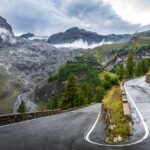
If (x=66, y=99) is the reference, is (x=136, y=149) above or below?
above

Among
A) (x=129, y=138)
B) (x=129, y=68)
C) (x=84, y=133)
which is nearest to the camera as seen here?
(x=129, y=138)

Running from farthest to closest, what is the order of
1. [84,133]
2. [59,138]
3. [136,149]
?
[84,133], [59,138], [136,149]

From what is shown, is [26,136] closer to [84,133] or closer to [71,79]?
[84,133]

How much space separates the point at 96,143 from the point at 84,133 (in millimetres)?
4578

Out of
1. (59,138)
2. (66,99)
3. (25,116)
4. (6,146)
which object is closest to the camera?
(6,146)

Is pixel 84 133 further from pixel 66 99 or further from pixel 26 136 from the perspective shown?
pixel 66 99

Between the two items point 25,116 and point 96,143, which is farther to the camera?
point 25,116

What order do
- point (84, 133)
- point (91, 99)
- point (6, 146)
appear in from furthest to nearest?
point (91, 99) < point (84, 133) < point (6, 146)

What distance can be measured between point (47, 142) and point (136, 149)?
4.84 m

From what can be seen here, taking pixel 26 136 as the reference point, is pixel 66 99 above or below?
below

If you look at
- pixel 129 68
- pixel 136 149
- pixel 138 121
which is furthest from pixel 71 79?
pixel 136 149

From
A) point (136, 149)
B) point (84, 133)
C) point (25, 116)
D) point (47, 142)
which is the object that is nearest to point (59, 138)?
point (47, 142)

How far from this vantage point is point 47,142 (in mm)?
18828

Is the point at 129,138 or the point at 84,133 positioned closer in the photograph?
the point at 129,138
